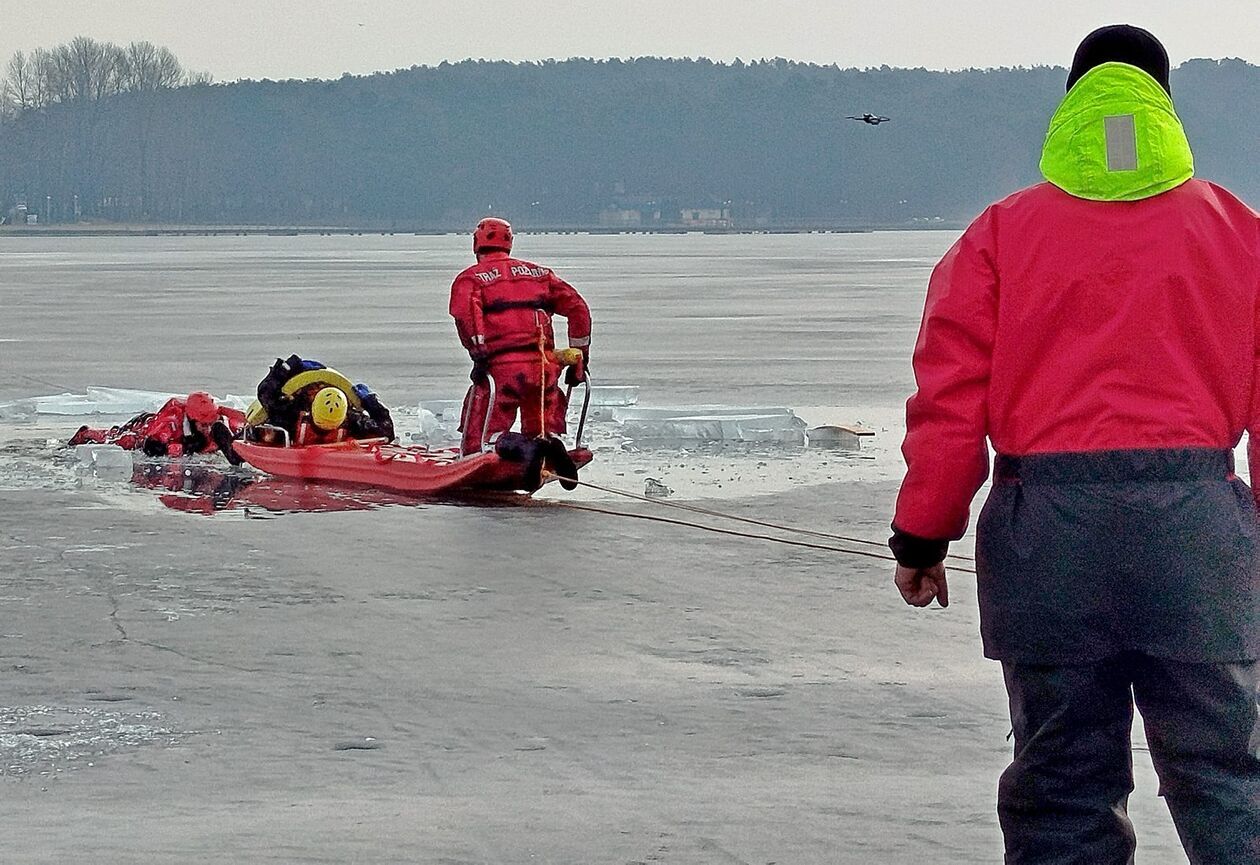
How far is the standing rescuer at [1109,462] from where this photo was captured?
3.20 m

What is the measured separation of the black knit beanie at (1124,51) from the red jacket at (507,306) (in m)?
7.26

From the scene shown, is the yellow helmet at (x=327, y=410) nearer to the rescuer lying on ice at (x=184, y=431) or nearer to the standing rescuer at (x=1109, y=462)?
the rescuer lying on ice at (x=184, y=431)

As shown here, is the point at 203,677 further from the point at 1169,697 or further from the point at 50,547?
the point at 1169,697

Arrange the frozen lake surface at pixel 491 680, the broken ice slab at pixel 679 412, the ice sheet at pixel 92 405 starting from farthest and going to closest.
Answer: the ice sheet at pixel 92 405 → the broken ice slab at pixel 679 412 → the frozen lake surface at pixel 491 680

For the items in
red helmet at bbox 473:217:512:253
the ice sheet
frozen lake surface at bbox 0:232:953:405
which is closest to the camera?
red helmet at bbox 473:217:512:253

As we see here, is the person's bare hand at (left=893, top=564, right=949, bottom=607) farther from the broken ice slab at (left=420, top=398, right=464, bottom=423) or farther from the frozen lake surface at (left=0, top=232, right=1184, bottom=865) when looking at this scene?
the broken ice slab at (left=420, top=398, right=464, bottom=423)

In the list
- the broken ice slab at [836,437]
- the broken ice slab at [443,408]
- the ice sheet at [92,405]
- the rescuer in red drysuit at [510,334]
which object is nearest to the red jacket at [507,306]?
the rescuer in red drysuit at [510,334]

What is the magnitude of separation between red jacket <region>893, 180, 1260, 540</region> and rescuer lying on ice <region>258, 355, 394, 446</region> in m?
8.67

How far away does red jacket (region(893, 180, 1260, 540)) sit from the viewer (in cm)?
325

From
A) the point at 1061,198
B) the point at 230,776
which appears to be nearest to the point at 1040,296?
the point at 1061,198

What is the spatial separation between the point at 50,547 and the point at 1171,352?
674cm

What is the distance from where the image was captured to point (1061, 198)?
3.34m

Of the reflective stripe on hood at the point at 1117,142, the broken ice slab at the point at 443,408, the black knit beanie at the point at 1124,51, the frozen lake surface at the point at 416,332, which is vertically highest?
the black knit beanie at the point at 1124,51

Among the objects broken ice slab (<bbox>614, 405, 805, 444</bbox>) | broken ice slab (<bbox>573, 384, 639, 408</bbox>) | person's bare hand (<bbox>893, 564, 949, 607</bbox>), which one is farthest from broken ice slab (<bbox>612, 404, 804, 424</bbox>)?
person's bare hand (<bbox>893, 564, 949, 607</bbox>)
